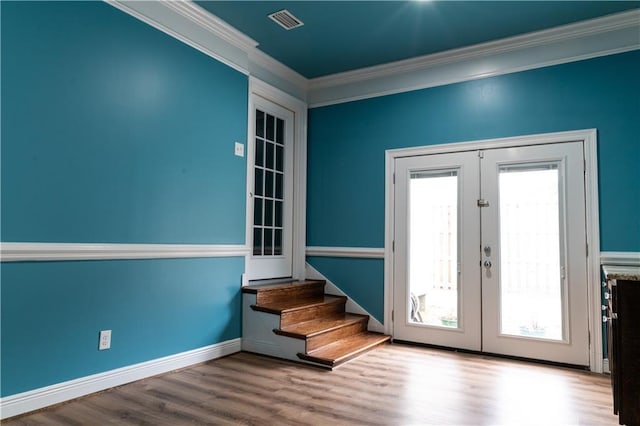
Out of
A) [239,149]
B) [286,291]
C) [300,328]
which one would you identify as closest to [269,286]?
[286,291]

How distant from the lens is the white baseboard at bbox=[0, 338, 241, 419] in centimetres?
238

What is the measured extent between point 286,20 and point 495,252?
267cm

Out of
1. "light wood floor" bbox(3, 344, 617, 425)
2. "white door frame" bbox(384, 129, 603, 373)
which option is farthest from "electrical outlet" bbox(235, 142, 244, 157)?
"white door frame" bbox(384, 129, 603, 373)

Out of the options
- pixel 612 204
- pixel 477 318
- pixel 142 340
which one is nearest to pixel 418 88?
pixel 612 204

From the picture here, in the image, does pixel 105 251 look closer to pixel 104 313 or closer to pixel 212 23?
pixel 104 313

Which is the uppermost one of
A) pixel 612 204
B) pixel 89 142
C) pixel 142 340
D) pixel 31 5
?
pixel 31 5

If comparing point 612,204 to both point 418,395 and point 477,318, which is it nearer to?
point 477,318

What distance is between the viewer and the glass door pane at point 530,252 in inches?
142

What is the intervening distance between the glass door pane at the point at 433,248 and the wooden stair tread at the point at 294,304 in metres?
0.78

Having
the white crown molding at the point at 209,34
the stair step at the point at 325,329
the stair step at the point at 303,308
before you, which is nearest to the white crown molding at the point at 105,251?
the stair step at the point at 303,308

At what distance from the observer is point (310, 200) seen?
489cm

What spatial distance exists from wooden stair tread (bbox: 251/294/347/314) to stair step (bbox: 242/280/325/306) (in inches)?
1.2

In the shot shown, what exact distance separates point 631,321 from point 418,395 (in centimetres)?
131

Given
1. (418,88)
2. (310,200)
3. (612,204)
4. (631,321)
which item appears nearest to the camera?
(631,321)
